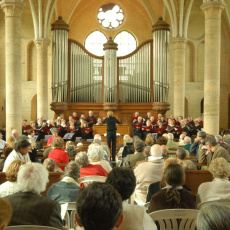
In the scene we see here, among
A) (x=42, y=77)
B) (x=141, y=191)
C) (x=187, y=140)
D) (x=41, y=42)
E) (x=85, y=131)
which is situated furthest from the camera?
(x=42, y=77)

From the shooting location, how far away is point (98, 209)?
1.95 metres

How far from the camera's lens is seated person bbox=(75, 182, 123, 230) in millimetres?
1946

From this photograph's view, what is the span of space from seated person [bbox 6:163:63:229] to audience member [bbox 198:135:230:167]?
3.93m

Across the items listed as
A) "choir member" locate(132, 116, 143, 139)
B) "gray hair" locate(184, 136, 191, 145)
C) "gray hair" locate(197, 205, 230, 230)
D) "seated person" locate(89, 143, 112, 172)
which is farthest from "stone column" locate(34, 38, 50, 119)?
"gray hair" locate(197, 205, 230, 230)

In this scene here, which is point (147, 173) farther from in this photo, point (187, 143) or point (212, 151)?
point (187, 143)

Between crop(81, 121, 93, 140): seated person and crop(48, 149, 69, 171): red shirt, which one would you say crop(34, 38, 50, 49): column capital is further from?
crop(48, 149, 69, 171): red shirt

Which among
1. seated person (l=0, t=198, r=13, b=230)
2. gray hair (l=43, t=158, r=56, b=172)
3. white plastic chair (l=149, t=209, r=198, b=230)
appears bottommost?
white plastic chair (l=149, t=209, r=198, b=230)

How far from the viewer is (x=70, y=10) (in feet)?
66.8

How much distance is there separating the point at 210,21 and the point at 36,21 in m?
9.49

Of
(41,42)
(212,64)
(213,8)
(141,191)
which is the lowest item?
(141,191)

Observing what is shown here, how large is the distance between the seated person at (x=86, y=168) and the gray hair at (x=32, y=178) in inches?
74.9

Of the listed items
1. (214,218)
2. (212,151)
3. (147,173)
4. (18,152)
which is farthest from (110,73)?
(214,218)

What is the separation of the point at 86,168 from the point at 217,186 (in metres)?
2.09

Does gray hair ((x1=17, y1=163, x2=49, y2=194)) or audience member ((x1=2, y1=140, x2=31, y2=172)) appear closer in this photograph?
gray hair ((x1=17, y1=163, x2=49, y2=194))
